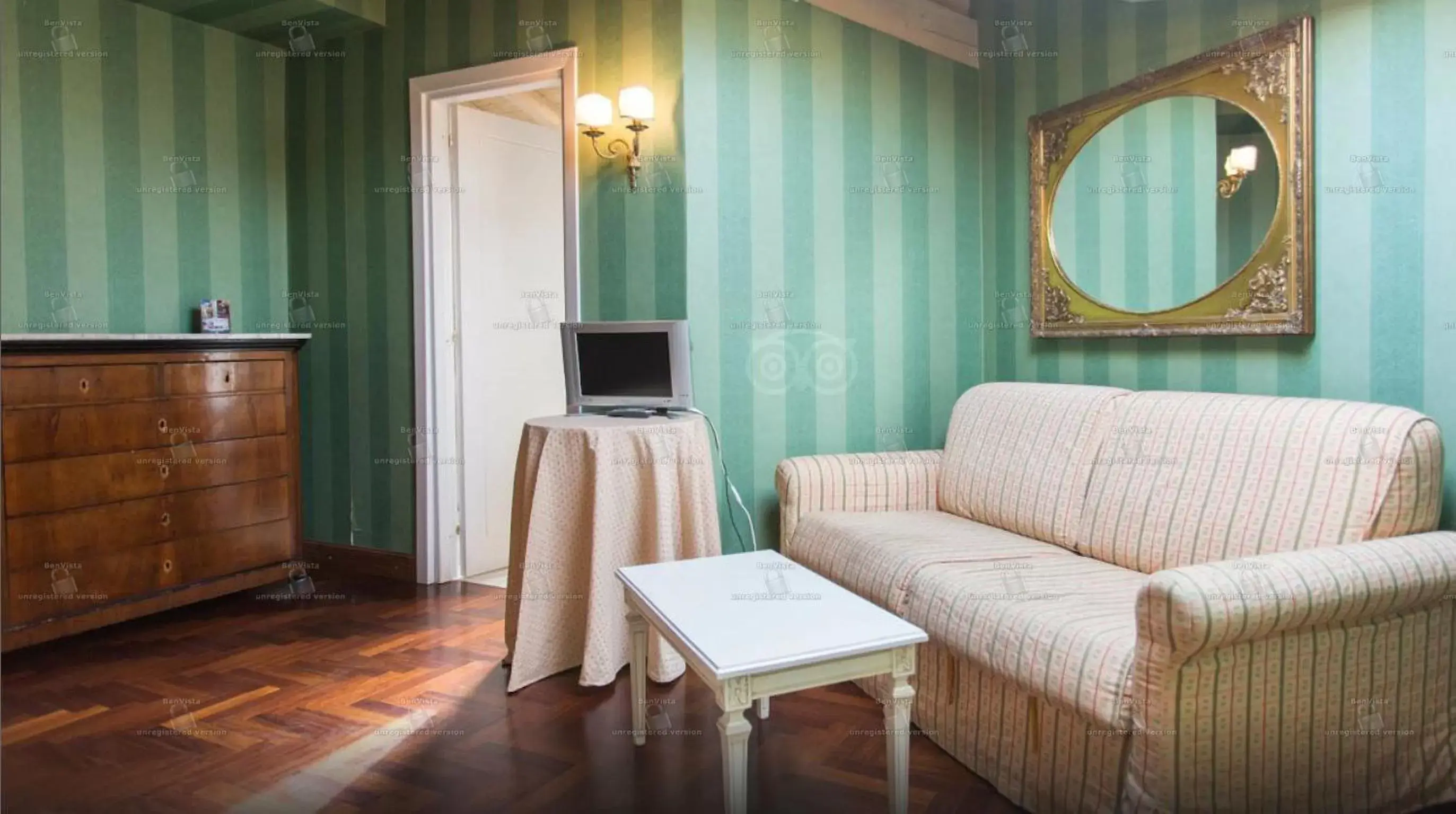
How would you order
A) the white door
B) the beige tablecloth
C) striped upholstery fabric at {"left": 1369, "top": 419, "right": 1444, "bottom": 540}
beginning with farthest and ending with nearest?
1. the white door
2. the beige tablecloth
3. striped upholstery fabric at {"left": 1369, "top": 419, "right": 1444, "bottom": 540}

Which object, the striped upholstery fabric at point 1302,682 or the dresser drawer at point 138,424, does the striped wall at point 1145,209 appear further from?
the dresser drawer at point 138,424

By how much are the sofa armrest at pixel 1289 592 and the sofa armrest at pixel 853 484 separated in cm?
145

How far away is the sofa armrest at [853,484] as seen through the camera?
3088 mm

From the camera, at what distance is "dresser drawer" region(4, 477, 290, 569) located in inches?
118

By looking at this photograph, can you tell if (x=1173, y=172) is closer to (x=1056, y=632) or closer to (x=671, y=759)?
(x=1056, y=632)

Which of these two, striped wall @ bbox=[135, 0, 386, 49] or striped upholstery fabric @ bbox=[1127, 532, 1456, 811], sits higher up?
striped wall @ bbox=[135, 0, 386, 49]

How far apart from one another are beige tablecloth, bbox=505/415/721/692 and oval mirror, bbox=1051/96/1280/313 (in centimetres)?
155

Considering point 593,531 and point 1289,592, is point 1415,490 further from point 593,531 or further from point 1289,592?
point 593,531

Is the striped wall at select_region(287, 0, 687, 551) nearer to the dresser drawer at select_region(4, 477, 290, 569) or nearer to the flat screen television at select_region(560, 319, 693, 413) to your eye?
the flat screen television at select_region(560, 319, 693, 413)

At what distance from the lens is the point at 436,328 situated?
155 inches

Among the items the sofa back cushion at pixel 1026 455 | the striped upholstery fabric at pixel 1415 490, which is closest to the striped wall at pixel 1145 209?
the sofa back cushion at pixel 1026 455

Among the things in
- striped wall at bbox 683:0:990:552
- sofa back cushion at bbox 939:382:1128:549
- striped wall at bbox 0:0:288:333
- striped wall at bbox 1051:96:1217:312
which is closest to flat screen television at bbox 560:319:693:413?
striped wall at bbox 683:0:990:552

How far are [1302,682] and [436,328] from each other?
338 cm

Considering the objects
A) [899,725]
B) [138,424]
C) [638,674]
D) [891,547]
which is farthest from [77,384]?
[899,725]
